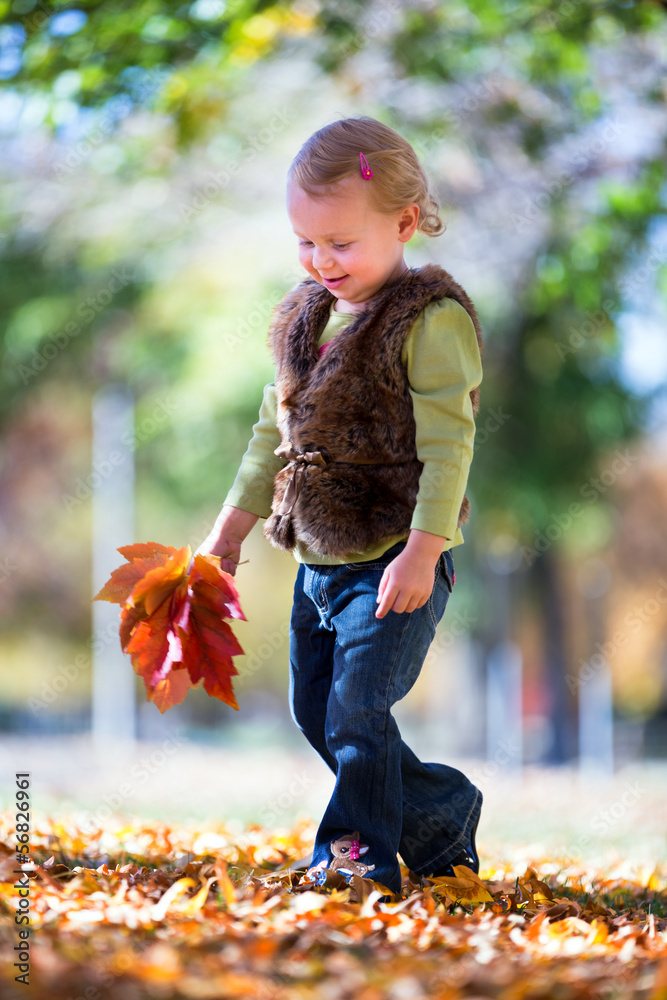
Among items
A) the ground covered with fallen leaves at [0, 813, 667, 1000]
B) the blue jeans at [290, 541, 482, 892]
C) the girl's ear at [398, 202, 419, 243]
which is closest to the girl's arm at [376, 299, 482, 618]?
the blue jeans at [290, 541, 482, 892]

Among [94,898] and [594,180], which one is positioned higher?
[594,180]

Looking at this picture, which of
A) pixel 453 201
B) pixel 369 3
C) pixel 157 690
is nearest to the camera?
pixel 157 690

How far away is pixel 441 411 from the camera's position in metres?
2.62

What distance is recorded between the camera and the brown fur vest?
8.78ft

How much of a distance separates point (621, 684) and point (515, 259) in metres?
21.6

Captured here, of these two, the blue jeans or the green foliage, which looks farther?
the green foliage

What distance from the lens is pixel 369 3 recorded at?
7.28 m

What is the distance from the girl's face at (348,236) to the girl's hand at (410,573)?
683 mm

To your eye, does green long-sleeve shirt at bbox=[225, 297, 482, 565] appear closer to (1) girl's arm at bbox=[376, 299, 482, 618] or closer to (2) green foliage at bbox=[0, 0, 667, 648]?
(1) girl's arm at bbox=[376, 299, 482, 618]

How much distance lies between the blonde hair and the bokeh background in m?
3.28

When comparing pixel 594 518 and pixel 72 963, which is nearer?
pixel 72 963

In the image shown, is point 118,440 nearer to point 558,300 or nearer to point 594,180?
point 558,300

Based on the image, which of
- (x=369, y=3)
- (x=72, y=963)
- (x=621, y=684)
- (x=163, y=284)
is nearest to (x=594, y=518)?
(x=163, y=284)

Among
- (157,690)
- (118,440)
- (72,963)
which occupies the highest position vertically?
(118,440)
